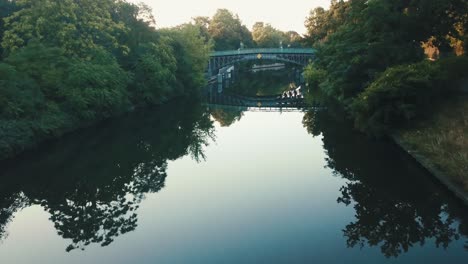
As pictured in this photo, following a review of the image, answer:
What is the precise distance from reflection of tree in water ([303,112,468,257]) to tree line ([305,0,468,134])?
8.68ft

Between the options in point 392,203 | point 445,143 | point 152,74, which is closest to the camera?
point 392,203

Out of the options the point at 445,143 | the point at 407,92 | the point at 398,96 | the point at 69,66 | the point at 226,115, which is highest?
the point at 69,66

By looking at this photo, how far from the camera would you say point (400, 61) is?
99.9 ft

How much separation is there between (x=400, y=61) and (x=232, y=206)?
19931 mm

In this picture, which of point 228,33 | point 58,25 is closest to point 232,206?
point 58,25

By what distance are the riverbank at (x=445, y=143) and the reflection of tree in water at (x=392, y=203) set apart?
594 millimetres

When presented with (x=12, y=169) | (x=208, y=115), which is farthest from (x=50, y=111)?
(x=208, y=115)

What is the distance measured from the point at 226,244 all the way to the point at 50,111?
21559 millimetres

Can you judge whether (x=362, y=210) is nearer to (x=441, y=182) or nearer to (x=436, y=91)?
(x=441, y=182)

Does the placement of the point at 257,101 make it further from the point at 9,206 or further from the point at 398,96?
the point at 9,206

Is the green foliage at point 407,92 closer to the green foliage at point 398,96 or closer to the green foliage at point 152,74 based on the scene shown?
the green foliage at point 398,96

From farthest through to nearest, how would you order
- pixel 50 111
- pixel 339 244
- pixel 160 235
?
pixel 50 111 < pixel 160 235 < pixel 339 244

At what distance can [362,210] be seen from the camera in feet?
53.7

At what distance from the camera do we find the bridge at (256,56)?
8762 cm
